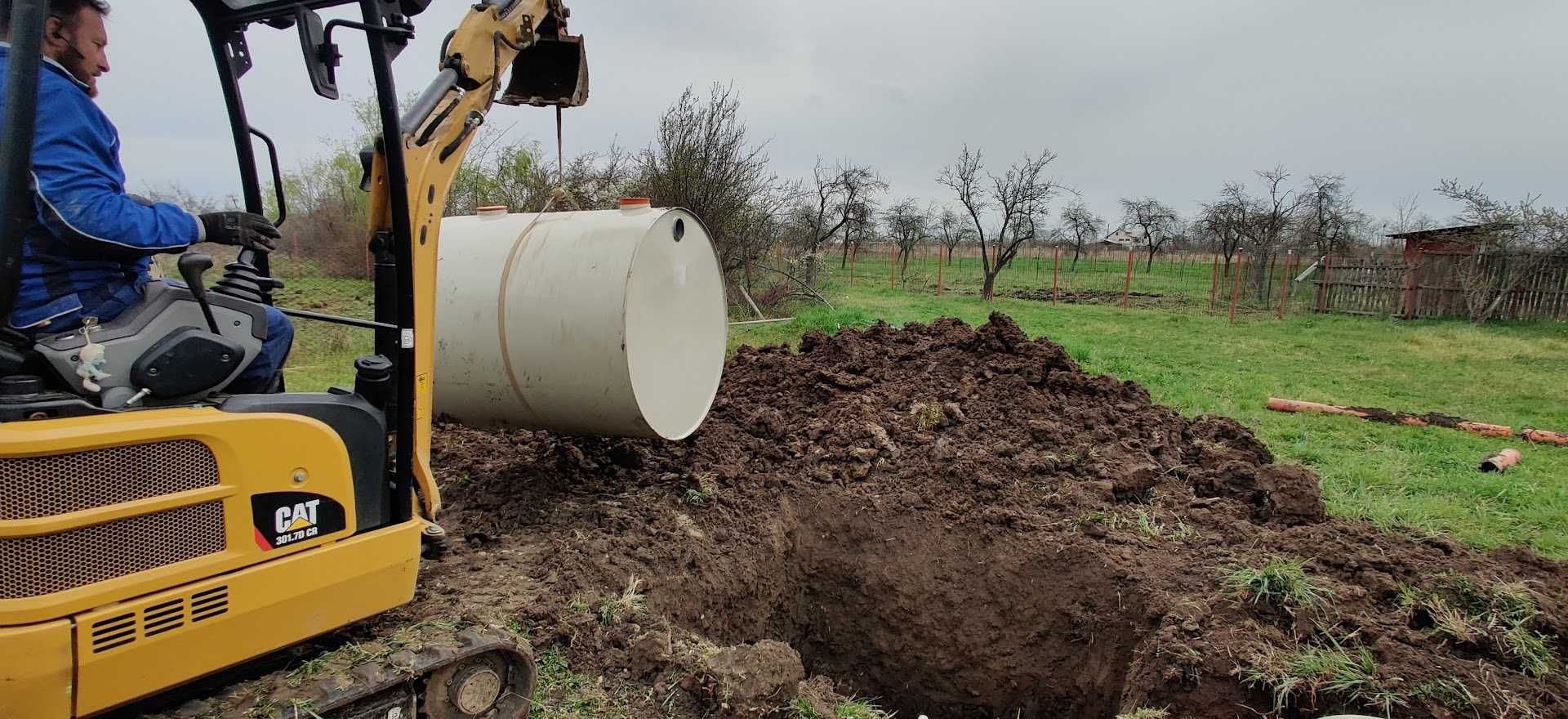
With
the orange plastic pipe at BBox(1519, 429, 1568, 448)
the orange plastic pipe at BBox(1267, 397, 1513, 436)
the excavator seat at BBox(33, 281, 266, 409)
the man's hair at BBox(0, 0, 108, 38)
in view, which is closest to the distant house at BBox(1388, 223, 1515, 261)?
the orange plastic pipe at BBox(1267, 397, 1513, 436)

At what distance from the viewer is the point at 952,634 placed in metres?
4.59

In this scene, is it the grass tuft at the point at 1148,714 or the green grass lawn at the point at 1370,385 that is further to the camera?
the green grass lawn at the point at 1370,385

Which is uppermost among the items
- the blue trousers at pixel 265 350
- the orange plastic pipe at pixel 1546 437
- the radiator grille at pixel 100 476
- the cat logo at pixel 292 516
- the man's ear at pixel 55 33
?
the man's ear at pixel 55 33

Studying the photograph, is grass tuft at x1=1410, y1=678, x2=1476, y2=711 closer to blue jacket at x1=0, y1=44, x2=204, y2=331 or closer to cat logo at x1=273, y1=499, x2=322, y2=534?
cat logo at x1=273, y1=499, x2=322, y2=534

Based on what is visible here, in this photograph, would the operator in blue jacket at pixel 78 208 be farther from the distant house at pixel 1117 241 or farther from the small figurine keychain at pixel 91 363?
the distant house at pixel 1117 241

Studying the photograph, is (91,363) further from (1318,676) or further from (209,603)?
(1318,676)

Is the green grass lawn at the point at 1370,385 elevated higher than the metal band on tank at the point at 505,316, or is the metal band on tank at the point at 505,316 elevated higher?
the metal band on tank at the point at 505,316

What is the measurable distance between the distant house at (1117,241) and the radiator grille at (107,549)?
3741 cm

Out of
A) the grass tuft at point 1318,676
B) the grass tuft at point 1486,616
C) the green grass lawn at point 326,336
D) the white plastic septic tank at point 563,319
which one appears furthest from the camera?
the green grass lawn at point 326,336

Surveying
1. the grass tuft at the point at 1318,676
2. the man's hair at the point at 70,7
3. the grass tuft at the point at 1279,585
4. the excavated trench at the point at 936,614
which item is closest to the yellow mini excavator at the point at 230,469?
the man's hair at the point at 70,7

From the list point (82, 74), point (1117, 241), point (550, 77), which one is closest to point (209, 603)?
point (82, 74)

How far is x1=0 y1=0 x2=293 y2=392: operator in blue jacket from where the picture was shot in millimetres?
2143

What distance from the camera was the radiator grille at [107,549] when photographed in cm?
205

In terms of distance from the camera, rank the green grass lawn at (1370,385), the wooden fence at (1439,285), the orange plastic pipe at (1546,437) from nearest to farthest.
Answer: the green grass lawn at (1370,385), the orange plastic pipe at (1546,437), the wooden fence at (1439,285)
